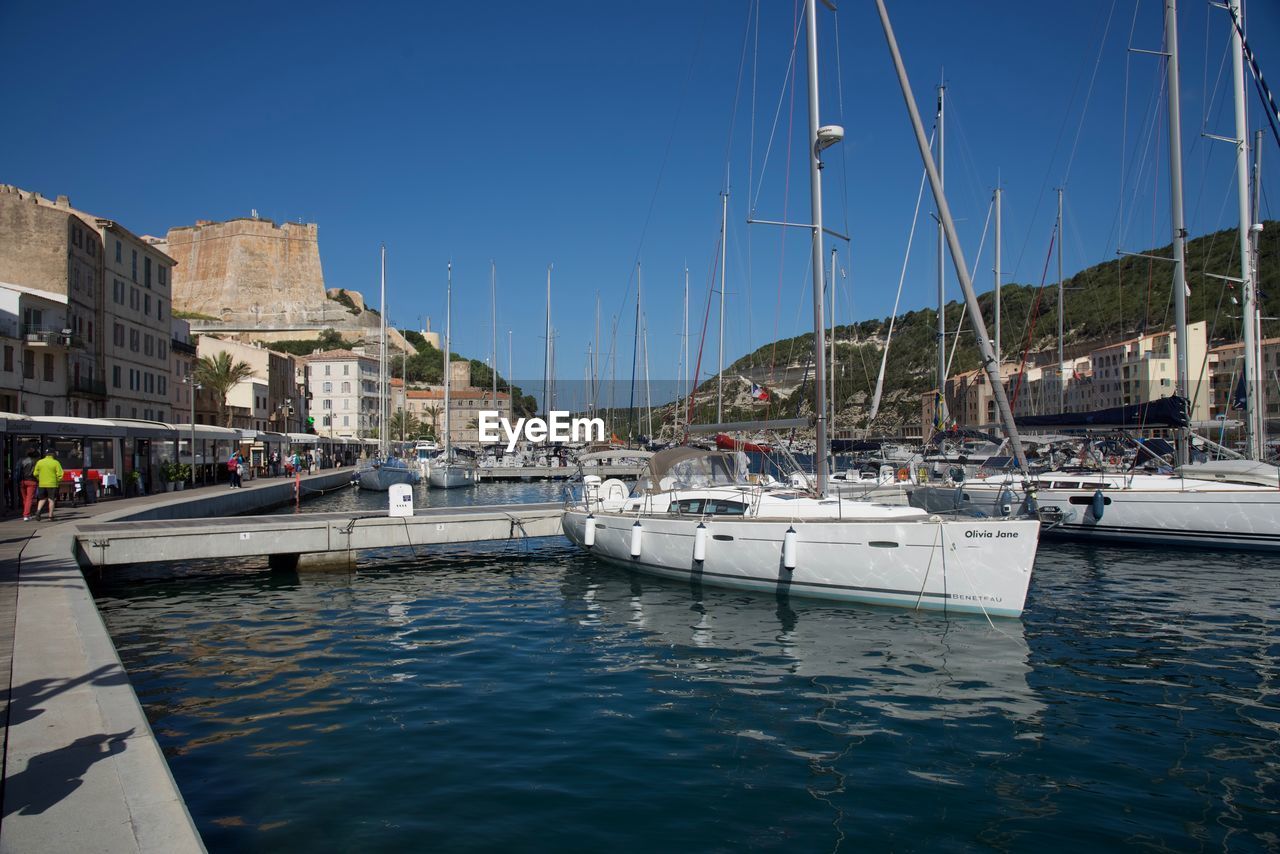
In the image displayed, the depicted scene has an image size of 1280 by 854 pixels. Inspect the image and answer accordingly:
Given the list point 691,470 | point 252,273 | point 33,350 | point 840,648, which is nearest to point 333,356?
point 252,273

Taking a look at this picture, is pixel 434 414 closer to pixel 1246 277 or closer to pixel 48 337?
pixel 48 337

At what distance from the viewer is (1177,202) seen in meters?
23.7

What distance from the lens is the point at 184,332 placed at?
6084cm

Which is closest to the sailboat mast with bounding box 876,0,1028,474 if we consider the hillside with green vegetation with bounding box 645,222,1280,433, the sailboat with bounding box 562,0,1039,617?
the sailboat with bounding box 562,0,1039,617

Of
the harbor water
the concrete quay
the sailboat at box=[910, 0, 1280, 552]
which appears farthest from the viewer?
the sailboat at box=[910, 0, 1280, 552]

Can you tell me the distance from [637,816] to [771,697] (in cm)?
329

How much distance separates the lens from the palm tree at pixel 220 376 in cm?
6356

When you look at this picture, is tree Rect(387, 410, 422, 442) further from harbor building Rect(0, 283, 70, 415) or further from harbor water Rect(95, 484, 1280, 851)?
harbor water Rect(95, 484, 1280, 851)

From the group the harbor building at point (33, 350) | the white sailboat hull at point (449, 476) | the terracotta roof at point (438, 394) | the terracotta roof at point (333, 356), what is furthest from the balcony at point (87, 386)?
the terracotta roof at point (438, 394)

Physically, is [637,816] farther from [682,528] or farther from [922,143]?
[922,143]

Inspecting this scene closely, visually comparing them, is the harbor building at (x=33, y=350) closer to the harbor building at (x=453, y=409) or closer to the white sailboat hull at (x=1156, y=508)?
the white sailboat hull at (x=1156, y=508)

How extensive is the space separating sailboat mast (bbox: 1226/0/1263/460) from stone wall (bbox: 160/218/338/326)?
136 metres

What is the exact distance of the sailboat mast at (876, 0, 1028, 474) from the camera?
14312 millimetres

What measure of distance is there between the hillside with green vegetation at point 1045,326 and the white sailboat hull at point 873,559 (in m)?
37.9
